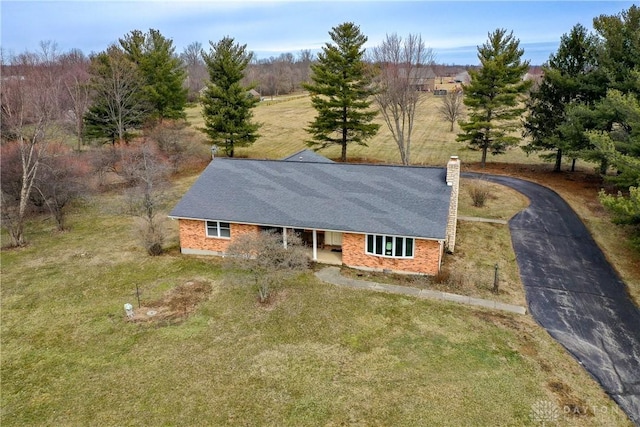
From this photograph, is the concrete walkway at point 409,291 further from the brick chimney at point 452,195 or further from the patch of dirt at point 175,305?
the patch of dirt at point 175,305

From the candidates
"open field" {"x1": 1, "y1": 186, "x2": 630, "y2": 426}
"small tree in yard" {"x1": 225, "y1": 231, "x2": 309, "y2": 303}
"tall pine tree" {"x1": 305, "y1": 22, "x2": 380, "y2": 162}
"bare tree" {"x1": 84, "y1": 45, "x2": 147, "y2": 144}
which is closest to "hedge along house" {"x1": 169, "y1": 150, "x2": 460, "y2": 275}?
"small tree in yard" {"x1": 225, "y1": 231, "x2": 309, "y2": 303}

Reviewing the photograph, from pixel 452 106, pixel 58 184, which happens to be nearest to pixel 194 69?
pixel 452 106

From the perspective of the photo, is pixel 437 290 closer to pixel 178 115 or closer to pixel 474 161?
pixel 474 161

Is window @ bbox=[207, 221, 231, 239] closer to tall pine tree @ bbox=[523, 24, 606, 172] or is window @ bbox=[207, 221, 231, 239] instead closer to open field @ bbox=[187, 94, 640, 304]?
open field @ bbox=[187, 94, 640, 304]

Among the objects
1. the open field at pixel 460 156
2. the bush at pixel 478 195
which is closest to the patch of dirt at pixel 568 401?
the open field at pixel 460 156

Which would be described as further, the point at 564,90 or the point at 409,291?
the point at 564,90

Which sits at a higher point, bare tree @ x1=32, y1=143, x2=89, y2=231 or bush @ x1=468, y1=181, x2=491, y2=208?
bare tree @ x1=32, y1=143, x2=89, y2=231

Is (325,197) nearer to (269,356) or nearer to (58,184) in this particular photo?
(269,356)
